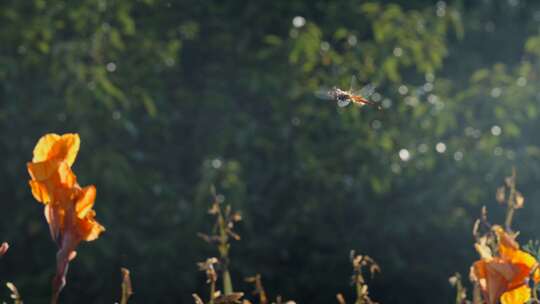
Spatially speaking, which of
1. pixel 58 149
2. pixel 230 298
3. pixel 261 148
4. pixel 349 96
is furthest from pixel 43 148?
pixel 261 148

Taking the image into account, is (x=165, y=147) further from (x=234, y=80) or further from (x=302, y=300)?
(x=302, y=300)

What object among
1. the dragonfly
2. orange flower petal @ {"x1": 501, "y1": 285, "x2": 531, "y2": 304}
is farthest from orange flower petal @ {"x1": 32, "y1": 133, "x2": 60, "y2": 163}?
orange flower petal @ {"x1": 501, "y1": 285, "x2": 531, "y2": 304}

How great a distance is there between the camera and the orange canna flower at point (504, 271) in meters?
1.06

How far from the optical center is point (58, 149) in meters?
1.10

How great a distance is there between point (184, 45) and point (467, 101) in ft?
4.35

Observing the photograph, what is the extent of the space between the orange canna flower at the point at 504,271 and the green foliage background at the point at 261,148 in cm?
285

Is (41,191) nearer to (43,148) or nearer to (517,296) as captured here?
(43,148)

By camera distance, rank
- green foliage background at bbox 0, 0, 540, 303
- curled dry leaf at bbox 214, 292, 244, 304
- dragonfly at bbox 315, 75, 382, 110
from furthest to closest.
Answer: green foliage background at bbox 0, 0, 540, 303
dragonfly at bbox 315, 75, 382, 110
curled dry leaf at bbox 214, 292, 244, 304

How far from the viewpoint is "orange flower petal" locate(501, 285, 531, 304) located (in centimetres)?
110

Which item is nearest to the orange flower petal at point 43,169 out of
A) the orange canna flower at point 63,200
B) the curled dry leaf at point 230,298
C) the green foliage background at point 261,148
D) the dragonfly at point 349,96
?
the orange canna flower at point 63,200

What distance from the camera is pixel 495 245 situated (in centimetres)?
130

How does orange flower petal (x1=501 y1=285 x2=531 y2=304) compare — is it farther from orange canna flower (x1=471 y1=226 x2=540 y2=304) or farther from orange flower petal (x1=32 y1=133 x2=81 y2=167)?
orange flower petal (x1=32 y1=133 x2=81 y2=167)

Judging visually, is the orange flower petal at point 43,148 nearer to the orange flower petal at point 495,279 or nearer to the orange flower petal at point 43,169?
the orange flower petal at point 43,169

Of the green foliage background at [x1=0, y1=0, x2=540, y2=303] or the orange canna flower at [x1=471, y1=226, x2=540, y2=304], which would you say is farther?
the green foliage background at [x1=0, y1=0, x2=540, y2=303]
